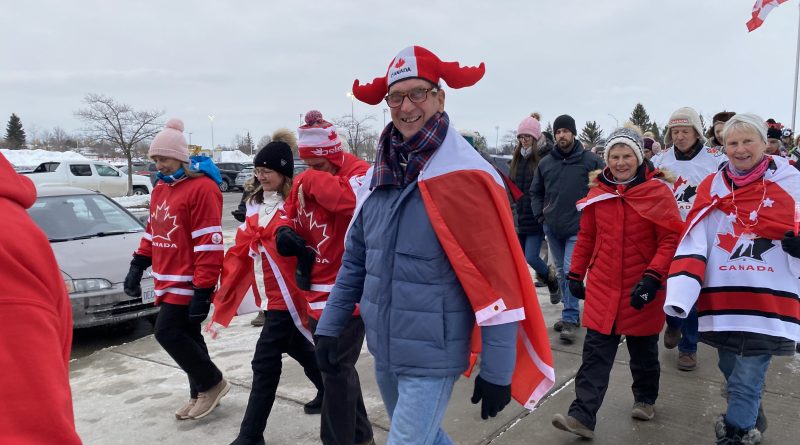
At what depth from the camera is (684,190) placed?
4.80 metres

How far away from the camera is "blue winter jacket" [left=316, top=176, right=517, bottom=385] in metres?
2.16

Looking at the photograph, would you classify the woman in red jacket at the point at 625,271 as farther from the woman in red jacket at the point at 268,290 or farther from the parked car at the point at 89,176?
the parked car at the point at 89,176

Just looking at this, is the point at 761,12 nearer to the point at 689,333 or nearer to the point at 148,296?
the point at 689,333

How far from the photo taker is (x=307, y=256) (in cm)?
334

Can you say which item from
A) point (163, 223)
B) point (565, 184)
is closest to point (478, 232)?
point (163, 223)

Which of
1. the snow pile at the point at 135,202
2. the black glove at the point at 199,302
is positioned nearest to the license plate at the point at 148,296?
the black glove at the point at 199,302

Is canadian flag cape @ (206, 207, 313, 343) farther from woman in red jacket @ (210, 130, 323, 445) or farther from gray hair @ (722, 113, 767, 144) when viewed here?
gray hair @ (722, 113, 767, 144)

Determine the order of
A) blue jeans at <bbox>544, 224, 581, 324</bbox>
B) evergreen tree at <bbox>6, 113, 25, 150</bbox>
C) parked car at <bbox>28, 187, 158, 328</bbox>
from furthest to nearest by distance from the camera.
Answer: evergreen tree at <bbox>6, 113, 25, 150</bbox> < parked car at <bbox>28, 187, 158, 328</bbox> < blue jeans at <bbox>544, 224, 581, 324</bbox>

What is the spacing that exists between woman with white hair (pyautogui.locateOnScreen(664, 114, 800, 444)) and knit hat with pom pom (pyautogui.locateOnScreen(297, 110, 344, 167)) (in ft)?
6.45

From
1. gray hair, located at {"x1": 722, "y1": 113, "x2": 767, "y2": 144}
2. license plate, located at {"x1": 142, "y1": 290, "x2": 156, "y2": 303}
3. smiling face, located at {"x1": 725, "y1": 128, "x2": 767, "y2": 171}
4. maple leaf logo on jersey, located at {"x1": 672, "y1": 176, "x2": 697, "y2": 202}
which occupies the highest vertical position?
gray hair, located at {"x1": 722, "y1": 113, "x2": 767, "y2": 144}

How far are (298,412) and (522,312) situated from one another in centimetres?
231

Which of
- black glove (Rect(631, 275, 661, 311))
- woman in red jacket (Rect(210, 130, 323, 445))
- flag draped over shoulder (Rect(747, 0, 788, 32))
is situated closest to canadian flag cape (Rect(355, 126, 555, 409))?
black glove (Rect(631, 275, 661, 311))

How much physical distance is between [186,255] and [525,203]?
143 inches

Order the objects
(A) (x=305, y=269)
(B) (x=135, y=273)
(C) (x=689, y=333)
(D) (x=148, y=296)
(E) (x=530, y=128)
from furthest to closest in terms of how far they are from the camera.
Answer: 1. (E) (x=530, y=128)
2. (D) (x=148, y=296)
3. (C) (x=689, y=333)
4. (B) (x=135, y=273)
5. (A) (x=305, y=269)
